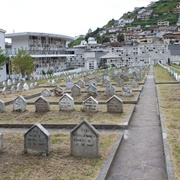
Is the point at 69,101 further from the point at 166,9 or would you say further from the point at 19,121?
the point at 166,9

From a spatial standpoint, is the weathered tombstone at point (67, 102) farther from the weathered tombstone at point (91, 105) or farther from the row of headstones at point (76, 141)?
the row of headstones at point (76, 141)

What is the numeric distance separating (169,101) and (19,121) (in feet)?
25.0

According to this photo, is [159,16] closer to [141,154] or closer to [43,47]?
[43,47]

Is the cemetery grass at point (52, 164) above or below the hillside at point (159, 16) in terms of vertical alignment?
below

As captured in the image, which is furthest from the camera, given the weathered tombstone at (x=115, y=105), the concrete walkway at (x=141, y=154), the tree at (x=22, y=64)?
the tree at (x=22, y=64)

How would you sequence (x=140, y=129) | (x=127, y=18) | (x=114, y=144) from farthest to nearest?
1. (x=127, y=18)
2. (x=140, y=129)
3. (x=114, y=144)

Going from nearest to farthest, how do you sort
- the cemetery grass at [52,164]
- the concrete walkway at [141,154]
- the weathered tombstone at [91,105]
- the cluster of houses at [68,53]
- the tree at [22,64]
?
the cemetery grass at [52,164] < the concrete walkway at [141,154] < the weathered tombstone at [91,105] < the tree at [22,64] < the cluster of houses at [68,53]

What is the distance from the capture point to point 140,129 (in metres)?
10.4

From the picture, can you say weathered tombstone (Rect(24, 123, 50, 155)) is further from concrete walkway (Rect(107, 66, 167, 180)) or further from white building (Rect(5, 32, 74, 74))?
white building (Rect(5, 32, 74, 74))

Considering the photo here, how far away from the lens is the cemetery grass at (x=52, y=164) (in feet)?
20.9

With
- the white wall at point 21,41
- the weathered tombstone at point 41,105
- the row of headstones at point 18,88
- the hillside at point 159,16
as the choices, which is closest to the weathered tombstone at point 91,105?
the weathered tombstone at point 41,105

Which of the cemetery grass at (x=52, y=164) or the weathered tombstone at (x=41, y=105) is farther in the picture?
the weathered tombstone at (x=41, y=105)

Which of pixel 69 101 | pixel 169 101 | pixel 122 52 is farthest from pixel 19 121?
pixel 122 52

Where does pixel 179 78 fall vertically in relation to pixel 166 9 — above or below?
below
